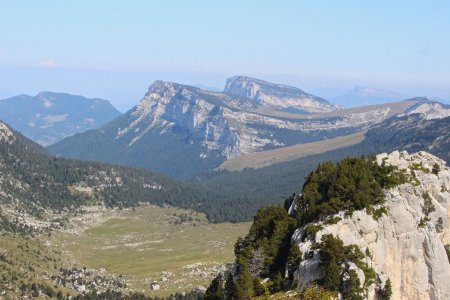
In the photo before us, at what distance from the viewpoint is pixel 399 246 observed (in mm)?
81875

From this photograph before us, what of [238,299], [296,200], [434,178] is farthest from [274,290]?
[434,178]

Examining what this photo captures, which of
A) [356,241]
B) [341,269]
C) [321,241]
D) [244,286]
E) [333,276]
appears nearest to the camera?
[333,276]

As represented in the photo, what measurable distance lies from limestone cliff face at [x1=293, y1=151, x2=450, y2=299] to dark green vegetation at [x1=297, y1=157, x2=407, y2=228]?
1.77 meters

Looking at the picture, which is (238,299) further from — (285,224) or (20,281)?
(20,281)

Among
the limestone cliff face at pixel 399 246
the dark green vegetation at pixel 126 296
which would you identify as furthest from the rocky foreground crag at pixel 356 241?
the dark green vegetation at pixel 126 296

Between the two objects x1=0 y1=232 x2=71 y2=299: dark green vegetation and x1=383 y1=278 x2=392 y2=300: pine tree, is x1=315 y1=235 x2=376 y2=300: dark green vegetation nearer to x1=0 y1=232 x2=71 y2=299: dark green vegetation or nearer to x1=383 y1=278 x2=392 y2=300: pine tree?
x1=383 y1=278 x2=392 y2=300: pine tree

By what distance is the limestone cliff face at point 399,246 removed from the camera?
77.6 meters

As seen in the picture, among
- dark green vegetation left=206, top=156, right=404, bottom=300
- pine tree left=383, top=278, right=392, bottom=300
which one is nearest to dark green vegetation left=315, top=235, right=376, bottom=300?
dark green vegetation left=206, top=156, right=404, bottom=300

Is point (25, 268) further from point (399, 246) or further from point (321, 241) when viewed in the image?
point (399, 246)

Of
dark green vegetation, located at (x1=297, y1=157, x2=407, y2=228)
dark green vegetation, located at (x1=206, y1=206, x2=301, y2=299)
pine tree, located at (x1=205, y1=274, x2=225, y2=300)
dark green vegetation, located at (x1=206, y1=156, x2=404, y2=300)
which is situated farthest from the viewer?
pine tree, located at (x1=205, y1=274, x2=225, y2=300)

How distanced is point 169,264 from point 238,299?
123m

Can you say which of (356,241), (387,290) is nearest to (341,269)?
(356,241)

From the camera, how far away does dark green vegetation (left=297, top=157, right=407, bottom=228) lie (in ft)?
276

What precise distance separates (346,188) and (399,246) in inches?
425
